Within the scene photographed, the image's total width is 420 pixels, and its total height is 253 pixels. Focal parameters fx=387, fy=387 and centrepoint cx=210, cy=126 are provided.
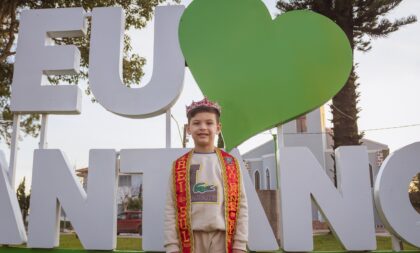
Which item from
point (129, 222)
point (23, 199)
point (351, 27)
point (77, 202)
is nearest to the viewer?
point (77, 202)

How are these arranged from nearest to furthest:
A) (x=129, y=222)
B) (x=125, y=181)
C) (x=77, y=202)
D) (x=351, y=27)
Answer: (x=77, y=202) → (x=351, y=27) → (x=129, y=222) → (x=125, y=181)

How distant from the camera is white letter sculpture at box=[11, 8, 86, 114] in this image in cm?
414

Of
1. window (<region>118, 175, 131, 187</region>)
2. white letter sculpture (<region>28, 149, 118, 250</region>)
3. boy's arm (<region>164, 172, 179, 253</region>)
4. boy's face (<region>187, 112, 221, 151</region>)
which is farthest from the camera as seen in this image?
window (<region>118, 175, 131, 187</region>)

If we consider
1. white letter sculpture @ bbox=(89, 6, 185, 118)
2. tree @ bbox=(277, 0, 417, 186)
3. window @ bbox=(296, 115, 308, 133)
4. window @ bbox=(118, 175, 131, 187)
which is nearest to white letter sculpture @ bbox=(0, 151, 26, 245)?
white letter sculpture @ bbox=(89, 6, 185, 118)

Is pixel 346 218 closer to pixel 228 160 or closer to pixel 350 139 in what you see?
pixel 228 160

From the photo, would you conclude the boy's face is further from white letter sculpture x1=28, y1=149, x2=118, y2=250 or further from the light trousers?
white letter sculpture x1=28, y1=149, x2=118, y2=250

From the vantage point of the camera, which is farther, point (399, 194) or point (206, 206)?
point (399, 194)

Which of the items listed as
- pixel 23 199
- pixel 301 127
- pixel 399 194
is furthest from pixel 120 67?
pixel 23 199

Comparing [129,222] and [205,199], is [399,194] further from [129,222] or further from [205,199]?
[129,222]

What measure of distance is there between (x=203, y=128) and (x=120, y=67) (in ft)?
5.95

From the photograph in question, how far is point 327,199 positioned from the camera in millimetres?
3705

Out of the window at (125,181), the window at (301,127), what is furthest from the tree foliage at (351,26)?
the window at (125,181)

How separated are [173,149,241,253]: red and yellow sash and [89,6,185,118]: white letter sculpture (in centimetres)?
133

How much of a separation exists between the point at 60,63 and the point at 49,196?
4.64 ft
